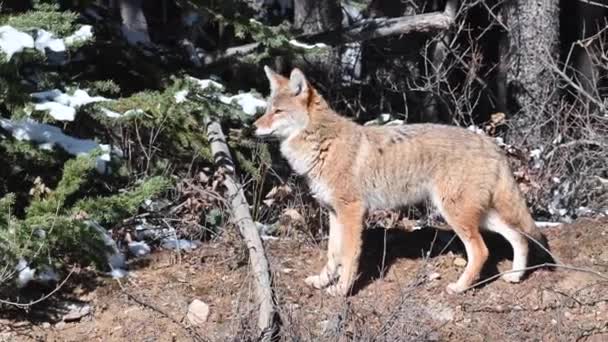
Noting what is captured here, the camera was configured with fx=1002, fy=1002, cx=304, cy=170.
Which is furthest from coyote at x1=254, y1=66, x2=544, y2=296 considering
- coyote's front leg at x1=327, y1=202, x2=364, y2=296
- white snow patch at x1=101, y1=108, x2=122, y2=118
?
white snow patch at x1=101, y1=108, x2=122, y2=118

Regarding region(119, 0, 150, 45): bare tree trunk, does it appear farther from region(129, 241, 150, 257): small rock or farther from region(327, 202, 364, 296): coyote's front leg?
region(327, 202, 364, 296): coyote's front leg

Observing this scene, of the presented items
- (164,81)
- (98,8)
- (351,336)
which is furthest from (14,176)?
(351,336)

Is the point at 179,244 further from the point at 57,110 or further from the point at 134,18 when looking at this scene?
the point at 134,18

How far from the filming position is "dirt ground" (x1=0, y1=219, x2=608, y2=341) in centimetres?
664

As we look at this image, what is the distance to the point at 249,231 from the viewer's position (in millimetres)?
7562

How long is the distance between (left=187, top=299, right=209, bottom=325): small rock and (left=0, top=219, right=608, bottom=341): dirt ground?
5 cm

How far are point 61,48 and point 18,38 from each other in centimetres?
33

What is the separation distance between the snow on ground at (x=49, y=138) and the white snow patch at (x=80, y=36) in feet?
2.19

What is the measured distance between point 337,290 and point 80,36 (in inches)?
108

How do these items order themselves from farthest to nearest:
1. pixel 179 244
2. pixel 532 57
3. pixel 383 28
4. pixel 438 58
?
1. pixel 438 58
2. pixel 532 57
3. pixel 383 28
4. pixel 179 244

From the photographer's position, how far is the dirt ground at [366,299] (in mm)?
6637

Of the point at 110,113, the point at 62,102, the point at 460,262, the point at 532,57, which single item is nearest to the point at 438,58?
the point at 532,57

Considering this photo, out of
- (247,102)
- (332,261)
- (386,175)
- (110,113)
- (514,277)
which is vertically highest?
(110,113)

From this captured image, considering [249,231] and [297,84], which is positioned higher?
[297,84]
